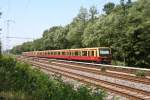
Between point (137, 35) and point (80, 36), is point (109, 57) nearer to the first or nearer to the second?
point (137, 35)

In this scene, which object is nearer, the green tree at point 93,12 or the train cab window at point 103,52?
the train cab window at point 103,52

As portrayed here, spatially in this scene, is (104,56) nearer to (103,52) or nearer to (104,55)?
(104,55)

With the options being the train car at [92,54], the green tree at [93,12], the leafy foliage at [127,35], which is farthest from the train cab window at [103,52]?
the green tree at [93,12]

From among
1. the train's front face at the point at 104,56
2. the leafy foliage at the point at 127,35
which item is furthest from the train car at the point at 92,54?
the leafy foliage at the point at 127,35

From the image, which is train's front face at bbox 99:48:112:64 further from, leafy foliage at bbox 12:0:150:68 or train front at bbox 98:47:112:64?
leafy foliage at bbox 12:0:150:68

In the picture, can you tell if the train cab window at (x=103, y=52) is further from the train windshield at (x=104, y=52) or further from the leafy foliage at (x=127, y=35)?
the leafy foliage at (x=127, y=35)

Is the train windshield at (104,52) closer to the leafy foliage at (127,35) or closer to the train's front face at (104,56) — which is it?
the train's front face at (104,56)

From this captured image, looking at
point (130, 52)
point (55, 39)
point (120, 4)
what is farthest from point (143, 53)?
point (55, 39)

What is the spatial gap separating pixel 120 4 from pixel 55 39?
41231 millimetres

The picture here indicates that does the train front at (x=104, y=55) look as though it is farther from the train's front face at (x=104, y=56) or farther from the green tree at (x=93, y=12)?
the green tree at (x=93, y=12)

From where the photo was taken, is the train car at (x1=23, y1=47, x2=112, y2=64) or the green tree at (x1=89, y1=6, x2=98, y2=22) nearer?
the train car at (x1=23, y1=47, x2=112, y2=64)

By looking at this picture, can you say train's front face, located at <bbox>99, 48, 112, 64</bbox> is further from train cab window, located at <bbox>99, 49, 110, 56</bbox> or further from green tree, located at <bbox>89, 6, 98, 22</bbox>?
green tree, located at <bbox>89, 6, 98, 22</bbox>

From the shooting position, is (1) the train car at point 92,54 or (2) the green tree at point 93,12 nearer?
(1) the train car at point 92,54

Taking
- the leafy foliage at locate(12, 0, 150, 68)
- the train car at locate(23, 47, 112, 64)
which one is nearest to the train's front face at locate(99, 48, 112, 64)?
the train car at locate(23, 47, 112, 64)
